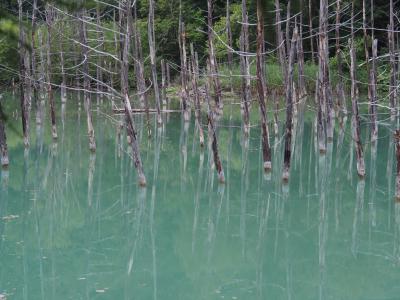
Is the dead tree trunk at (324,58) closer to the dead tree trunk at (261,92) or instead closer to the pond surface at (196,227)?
the pond surface at (196,227)

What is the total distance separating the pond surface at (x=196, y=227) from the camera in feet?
23.8

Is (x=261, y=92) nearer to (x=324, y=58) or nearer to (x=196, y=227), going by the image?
(x=324, y=58)

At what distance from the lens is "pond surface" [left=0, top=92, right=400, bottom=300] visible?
23.8 feet

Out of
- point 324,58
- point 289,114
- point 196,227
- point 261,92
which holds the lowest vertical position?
point 196,227

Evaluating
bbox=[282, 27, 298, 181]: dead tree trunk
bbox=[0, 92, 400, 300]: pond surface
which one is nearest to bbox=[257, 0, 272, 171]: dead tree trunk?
bbox=[282, 27, 298, 181]: dead tree trunk

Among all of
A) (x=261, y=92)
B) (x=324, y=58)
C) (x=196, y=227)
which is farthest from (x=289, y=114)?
(x=196, y=227)

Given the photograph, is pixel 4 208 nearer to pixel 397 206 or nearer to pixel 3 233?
pixel 3 233

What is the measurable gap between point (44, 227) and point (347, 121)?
16071 mm

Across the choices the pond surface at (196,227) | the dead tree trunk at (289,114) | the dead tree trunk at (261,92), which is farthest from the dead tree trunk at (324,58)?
the dead tree trunk at (261,92)

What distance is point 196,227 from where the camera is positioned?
9.99 metres

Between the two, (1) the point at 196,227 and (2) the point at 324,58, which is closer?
(1) the point at 196,227

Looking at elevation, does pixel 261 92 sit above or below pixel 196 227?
above

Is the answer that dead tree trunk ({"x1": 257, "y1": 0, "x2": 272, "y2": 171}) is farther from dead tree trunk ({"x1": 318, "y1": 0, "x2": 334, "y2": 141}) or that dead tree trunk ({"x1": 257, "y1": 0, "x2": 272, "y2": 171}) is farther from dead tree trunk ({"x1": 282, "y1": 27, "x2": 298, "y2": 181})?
dead tree trunk ({"x1": 318, "y1": 0, "x2": 334, "y2": 141})

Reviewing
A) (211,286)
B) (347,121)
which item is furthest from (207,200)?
(347,121)
